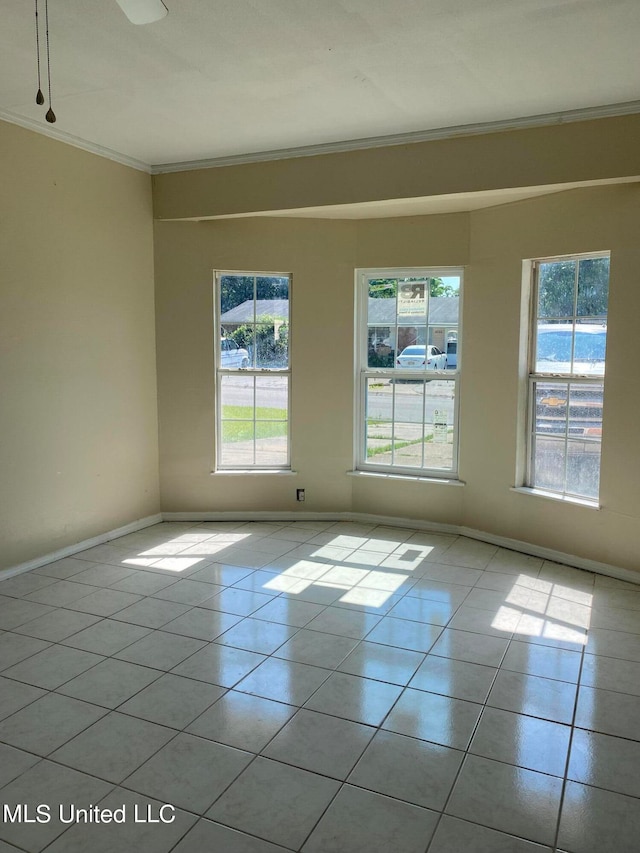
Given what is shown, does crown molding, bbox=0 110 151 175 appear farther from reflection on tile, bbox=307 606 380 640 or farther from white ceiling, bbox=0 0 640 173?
reflection on tile, bbox=307 606 380 640

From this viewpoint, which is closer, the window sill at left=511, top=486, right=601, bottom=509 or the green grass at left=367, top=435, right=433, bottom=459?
the window sill at left=511, top=486, right=601, bottom=509

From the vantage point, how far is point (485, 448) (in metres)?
5.05

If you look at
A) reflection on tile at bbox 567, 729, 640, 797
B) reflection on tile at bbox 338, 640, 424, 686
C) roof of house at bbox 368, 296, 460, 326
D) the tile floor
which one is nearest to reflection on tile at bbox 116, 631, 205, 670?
the tile floor

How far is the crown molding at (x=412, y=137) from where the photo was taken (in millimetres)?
3824

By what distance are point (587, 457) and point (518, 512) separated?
26.6 inches

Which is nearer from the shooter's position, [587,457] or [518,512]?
[587,457]

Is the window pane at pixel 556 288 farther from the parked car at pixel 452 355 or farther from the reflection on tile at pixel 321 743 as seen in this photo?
the reflection on tile at pixel 321 743

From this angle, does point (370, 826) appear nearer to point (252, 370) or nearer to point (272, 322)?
point (252, 370)

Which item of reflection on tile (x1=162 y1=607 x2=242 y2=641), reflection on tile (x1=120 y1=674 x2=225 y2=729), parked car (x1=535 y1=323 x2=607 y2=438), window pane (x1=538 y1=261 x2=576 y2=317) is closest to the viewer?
reflection on tile (x1=120 y1=674 x2=225 y2=729)

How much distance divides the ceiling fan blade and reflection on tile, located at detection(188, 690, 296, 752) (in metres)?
2.59

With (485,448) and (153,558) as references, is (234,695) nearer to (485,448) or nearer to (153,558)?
(153,558)

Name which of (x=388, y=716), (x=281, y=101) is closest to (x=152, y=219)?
(x=281, y=101)

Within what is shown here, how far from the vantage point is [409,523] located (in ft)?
17.8

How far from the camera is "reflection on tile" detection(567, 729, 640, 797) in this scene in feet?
7.47
